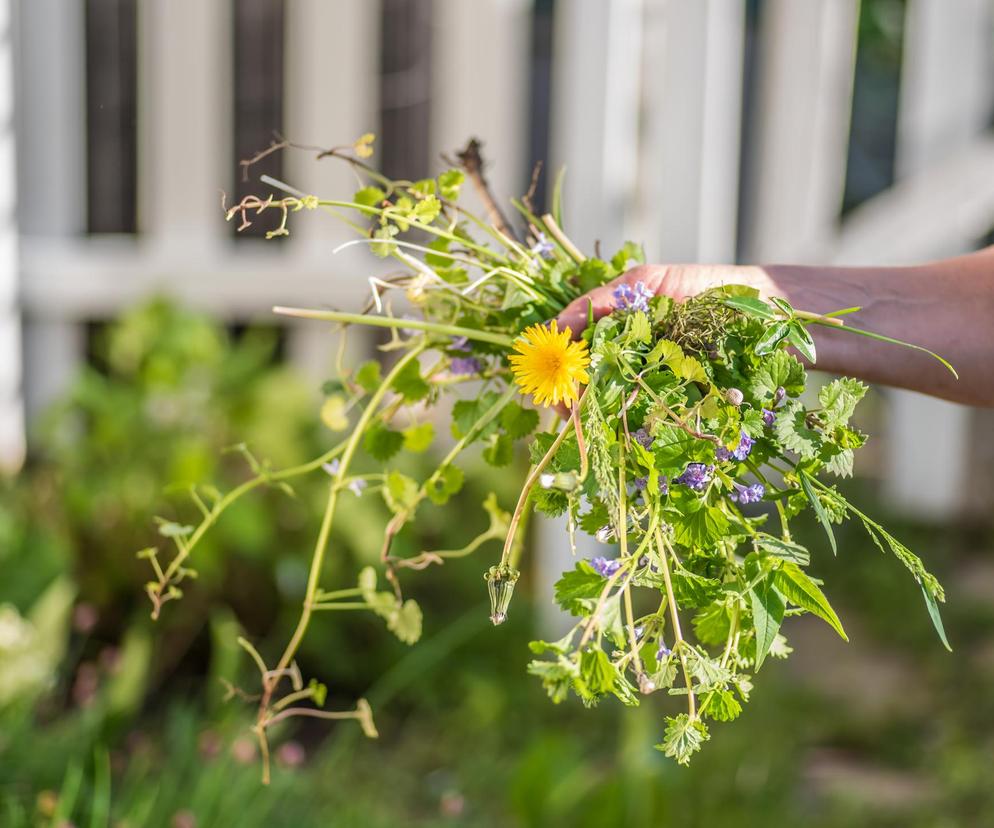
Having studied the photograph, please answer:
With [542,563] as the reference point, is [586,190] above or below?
above

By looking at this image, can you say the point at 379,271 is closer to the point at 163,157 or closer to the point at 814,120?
the point at 163,157

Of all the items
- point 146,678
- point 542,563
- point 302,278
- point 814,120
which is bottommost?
point 146,678

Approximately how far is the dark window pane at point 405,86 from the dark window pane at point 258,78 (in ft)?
1.23

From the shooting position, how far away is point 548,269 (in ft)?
3.42

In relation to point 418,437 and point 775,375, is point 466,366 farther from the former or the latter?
point 775,375

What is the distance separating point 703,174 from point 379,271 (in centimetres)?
115

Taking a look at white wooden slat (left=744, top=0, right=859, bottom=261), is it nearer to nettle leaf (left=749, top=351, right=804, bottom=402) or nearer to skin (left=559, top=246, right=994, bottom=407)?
skin (left=559, top=246, right=994, bottom=407)

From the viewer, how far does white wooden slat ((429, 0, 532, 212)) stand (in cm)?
384

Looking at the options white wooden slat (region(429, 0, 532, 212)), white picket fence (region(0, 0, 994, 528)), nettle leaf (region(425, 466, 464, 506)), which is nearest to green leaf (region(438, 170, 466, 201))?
nettle leaf (region(425, 466, 464, 506))

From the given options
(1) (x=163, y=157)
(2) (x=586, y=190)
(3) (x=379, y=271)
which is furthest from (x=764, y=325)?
(1) (x=163, y=157)

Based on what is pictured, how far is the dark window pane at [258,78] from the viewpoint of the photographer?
3914mm

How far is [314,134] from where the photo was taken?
3867mm

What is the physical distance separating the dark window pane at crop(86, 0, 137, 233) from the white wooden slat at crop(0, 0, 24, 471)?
31 cm

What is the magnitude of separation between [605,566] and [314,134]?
10.8 ft
